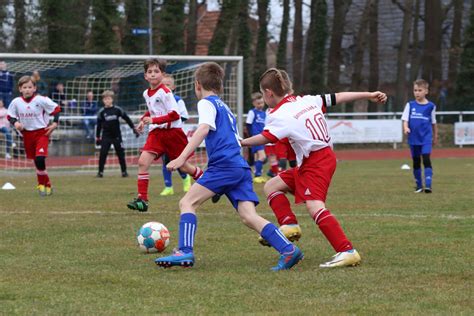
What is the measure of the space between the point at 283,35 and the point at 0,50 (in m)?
12.6

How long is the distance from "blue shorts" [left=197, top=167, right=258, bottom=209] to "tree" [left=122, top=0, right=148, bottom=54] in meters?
31.1

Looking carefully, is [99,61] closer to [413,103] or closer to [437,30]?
[413,103]

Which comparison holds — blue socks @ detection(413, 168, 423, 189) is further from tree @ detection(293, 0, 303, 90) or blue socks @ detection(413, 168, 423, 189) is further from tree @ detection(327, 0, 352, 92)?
tree @ detection(293, 0, 303, 90)

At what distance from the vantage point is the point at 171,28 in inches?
1515

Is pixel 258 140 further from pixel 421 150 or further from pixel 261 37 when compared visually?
pixel 261 37

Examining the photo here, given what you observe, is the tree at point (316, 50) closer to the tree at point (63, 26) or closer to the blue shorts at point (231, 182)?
the tree at point (63, 26)

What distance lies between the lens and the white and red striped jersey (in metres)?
6.97

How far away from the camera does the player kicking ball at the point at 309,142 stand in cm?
697

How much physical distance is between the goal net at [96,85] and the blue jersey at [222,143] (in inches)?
464

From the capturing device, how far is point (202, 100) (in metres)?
7.15

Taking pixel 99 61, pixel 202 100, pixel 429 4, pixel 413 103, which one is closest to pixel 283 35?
pixel 429 4

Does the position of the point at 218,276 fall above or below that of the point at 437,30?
below

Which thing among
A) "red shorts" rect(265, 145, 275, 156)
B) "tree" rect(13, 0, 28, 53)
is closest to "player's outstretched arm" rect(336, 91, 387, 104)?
"red shorts" rect(265, 145, 275, 156)

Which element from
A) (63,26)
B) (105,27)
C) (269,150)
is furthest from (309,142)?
(63,26)
